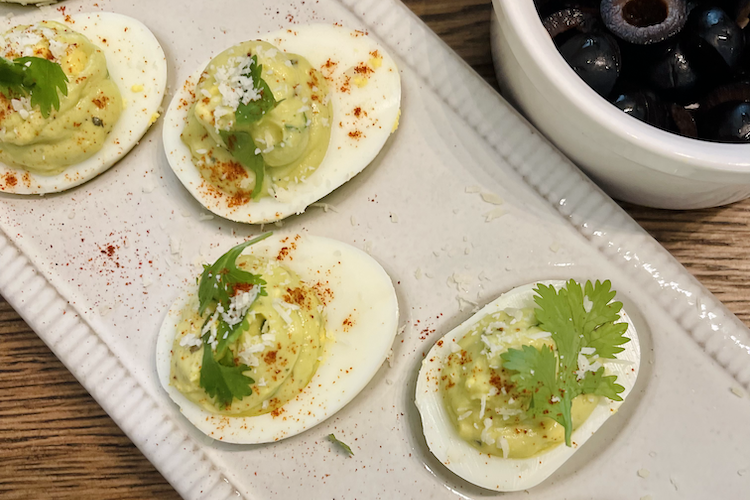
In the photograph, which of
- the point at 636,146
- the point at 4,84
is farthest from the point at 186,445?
the point at 636,146

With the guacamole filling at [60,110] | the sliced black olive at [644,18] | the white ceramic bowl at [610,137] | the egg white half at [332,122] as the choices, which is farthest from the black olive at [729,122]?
Answer: the guacamole filling at [60,110]

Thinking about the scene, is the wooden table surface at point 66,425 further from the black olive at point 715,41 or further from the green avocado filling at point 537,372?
the green avocado filling at point 537,372

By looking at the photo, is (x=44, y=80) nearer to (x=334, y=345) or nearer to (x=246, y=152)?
(x=246, y=152)

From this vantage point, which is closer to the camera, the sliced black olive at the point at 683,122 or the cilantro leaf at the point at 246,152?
the sliced black olive at the point at 683,122

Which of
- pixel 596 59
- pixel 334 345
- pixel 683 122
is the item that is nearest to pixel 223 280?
pixel 334 345

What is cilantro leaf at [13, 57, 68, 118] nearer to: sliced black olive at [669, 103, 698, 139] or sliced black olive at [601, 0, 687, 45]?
sliced black olive at [601, 0, 687, 45]

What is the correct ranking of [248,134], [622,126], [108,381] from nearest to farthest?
[622,126], [248,134], [108,381]
